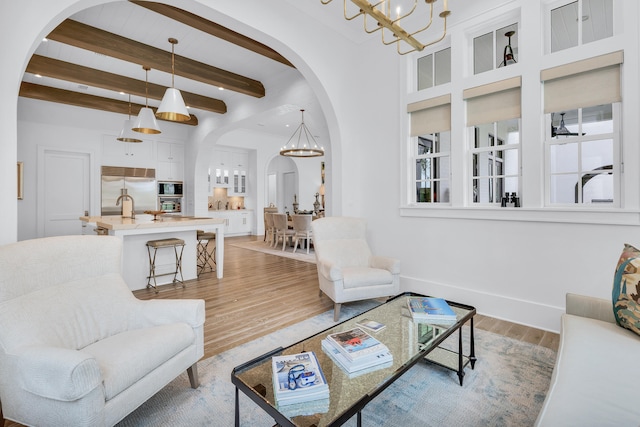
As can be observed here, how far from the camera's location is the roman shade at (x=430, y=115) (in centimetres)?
353

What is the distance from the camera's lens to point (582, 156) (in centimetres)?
276

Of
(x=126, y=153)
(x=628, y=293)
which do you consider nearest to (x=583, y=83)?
(x=628, y=293)

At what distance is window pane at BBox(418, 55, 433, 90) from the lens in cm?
376

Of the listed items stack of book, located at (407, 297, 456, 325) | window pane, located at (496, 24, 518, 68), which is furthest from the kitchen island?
window pane, located at (496, 24, 518, 68)

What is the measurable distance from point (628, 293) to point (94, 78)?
7.06 metres

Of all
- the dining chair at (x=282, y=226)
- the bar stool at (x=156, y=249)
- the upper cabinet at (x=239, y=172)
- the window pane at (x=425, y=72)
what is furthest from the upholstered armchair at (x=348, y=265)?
the upper cabinet at (x=239, y=172)

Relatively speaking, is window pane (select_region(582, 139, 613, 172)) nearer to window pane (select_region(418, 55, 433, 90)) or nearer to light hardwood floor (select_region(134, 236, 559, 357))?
light hardwood floor (select_region(134, 236, 559, 357))

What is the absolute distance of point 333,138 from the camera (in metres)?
4.29

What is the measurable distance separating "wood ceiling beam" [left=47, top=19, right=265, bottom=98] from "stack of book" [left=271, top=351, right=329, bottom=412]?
4.71 m

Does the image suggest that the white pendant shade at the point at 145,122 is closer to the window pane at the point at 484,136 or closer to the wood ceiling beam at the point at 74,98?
the wood ceiling beam at the point at 74,98

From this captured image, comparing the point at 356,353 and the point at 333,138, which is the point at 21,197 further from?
the point at 356,353

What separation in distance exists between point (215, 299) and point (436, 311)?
105 inches

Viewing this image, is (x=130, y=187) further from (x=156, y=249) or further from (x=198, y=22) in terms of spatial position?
(x=198, y=22)

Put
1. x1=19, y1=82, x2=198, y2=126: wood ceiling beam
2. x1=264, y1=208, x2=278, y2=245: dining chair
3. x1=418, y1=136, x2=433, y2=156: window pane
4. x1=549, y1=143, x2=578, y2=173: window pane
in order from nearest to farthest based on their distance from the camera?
1. x1=549, y1=143, x2=578, y2=173: window pane
2. x1=418, y1=136, x2=433, y2=156: window pane
3. x1=19, y1=82, x2=198, y2=126: wood ceiling beam
4. x1=264, y1=208, x2=278, y2=245: dining chair
